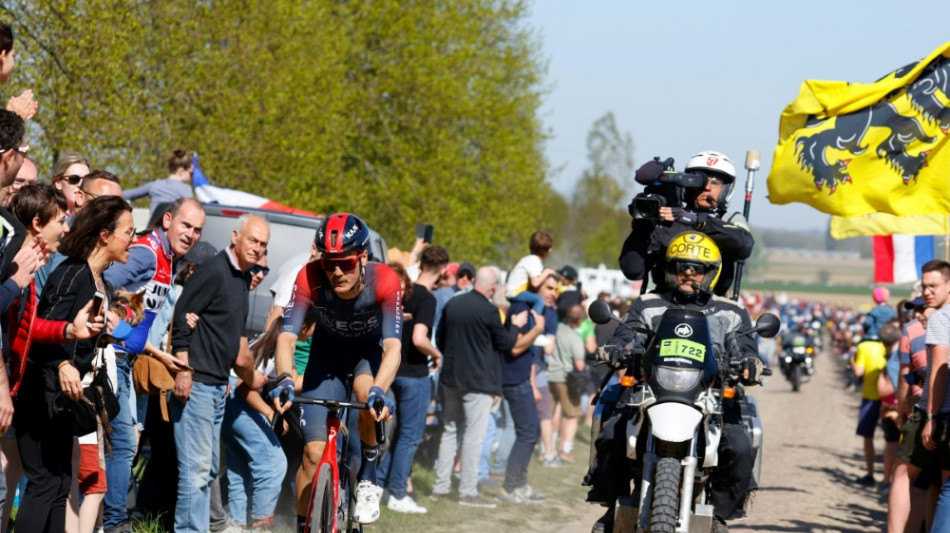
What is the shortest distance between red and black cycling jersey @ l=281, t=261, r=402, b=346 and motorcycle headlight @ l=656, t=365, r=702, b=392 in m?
1.46

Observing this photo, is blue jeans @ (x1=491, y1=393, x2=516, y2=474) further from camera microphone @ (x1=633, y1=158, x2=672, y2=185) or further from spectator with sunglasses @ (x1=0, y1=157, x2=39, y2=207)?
spectator with sunglasses @ (x1=0, y1=157, x2=39, y2=207)

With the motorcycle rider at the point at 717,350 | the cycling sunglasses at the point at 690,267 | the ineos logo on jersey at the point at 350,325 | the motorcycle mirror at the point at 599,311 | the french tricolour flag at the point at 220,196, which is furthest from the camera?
the french tricolour flag at the point at 220,196

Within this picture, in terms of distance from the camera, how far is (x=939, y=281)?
33.4 feet

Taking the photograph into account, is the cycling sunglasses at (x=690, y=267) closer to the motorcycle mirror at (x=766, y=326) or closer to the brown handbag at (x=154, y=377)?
the motorcycle mirror at (x=766, y=326)

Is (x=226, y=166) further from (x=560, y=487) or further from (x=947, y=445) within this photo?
(x=947, y=445)

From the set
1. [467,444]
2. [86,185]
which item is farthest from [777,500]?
[86,185]

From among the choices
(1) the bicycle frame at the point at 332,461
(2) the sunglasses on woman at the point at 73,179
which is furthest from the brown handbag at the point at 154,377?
(1) the bicycle frame at the point at 332,461

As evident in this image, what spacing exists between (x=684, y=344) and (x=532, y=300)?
21.2ft

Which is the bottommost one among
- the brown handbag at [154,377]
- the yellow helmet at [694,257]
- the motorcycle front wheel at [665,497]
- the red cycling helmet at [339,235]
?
the motorcycle front wheel at [665,497]

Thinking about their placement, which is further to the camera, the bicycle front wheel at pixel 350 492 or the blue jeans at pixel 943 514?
the blue jeans at pixel 943 514

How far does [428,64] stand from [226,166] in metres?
12.6

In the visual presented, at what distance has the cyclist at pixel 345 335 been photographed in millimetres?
7250

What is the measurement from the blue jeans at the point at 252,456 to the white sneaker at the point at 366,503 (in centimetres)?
213

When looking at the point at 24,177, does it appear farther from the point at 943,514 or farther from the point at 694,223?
the point at 943,514
